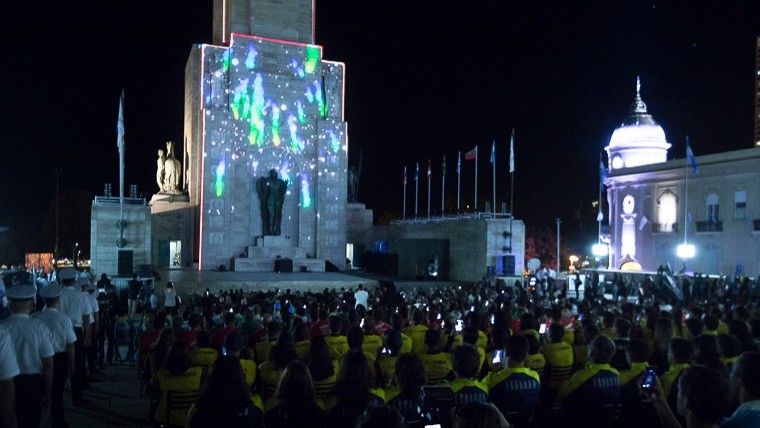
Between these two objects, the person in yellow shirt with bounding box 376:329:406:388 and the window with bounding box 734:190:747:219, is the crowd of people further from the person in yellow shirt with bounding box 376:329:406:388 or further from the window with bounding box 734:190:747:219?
the window with bounding box 734:190:747:219

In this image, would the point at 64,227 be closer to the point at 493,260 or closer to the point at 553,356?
the point at 493,260

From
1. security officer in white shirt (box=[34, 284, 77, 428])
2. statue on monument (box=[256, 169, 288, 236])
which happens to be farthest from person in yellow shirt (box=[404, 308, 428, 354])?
statue on monument (box=[256, 169, 288, 236])

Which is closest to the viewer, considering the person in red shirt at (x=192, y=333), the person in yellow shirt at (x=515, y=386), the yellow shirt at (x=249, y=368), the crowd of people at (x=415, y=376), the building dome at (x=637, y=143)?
the crowd of people at (x=415, y=376)

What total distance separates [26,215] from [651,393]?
77444 millimetres

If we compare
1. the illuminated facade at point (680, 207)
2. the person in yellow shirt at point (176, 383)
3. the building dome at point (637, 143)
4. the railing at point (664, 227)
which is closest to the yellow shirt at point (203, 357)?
the person in yellow shirt at point (176, 383)

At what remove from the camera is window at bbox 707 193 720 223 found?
137ft

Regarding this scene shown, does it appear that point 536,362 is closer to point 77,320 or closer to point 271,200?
point 77,320

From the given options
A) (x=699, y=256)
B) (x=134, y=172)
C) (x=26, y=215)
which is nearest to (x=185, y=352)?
(x=699, y=256)

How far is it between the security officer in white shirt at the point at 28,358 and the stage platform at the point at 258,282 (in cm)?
2084

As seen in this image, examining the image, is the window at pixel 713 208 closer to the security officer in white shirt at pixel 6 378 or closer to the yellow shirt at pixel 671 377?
the yellow shirt at pixel 671 377

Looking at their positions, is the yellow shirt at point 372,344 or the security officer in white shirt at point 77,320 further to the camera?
the security officer in white shirt at point 77,320

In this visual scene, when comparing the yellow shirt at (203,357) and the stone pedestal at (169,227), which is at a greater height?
the stone pedestal at (169,227)

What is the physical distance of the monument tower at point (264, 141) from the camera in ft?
125

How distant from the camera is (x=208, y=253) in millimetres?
37750
